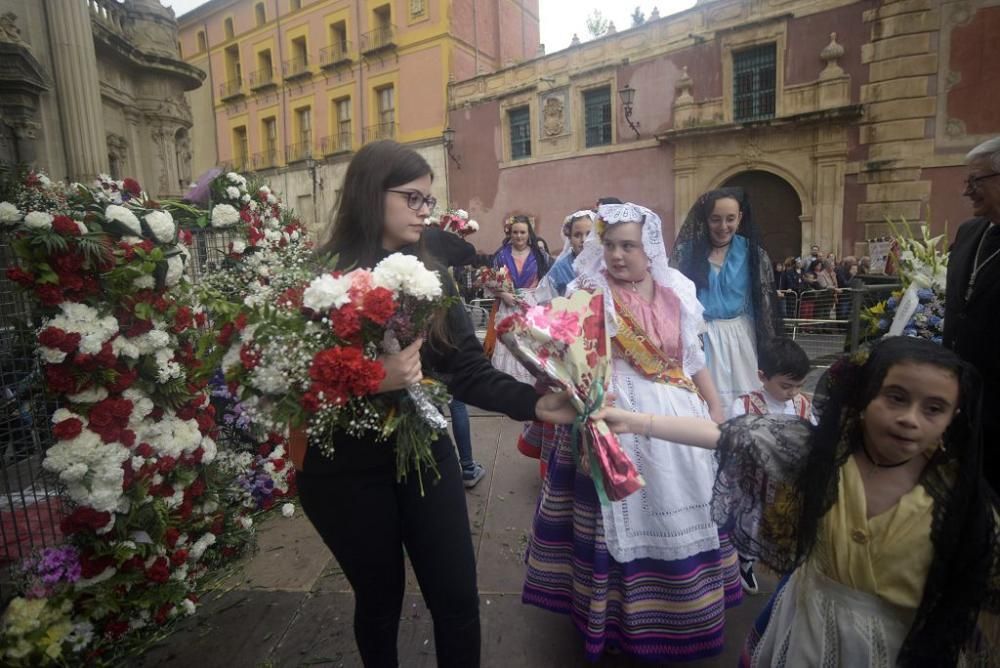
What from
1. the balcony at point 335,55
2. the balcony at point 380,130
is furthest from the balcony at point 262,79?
the balcony at point 380,130

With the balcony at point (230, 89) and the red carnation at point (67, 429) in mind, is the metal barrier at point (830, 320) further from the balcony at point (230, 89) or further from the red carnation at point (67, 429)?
the balcony at point (230, 89)

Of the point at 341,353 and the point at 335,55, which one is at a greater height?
the point at 335,55

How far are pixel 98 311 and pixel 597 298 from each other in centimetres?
214

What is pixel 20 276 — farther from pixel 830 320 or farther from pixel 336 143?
pixel 336 143

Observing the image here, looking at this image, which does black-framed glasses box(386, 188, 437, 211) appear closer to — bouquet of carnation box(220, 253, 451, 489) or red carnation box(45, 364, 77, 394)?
bouquet of carnation box(220, 253, 451, 489)

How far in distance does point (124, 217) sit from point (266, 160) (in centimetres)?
2748

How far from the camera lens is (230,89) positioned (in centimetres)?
2827

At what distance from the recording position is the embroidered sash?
238 centimetres

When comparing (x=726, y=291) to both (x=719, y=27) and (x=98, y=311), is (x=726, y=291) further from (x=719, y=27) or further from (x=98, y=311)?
(x=719, y=27)

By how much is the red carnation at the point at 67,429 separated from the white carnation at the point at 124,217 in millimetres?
855

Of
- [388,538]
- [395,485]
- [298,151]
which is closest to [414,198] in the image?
[395,485]

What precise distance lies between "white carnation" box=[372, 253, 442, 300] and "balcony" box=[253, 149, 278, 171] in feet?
92.4

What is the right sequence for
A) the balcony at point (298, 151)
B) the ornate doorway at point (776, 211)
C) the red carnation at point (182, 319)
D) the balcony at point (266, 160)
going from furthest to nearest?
the balcony at point (266, 160) → the balcony at point (298, 151) → the ornate doorway at point (776, 211) → the red carnation at point (182, 319)

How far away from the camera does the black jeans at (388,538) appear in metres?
1.64
